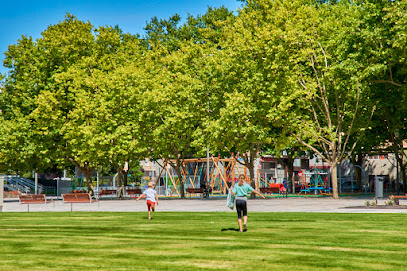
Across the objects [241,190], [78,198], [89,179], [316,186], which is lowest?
[78,198]

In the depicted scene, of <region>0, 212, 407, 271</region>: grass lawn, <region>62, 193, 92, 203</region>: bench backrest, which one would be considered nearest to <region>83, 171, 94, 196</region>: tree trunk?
<region>62, 193, 92, 203</region>: bench backrest

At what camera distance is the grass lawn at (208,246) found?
10360 mm

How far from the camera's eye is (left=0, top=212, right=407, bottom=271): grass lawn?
10.4m

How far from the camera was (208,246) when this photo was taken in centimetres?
1299

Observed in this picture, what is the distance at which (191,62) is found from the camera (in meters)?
48.9

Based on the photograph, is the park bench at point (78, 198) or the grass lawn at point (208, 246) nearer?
the grass lawn at point (208, 246)

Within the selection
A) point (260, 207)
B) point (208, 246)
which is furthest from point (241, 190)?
point (260, 207)

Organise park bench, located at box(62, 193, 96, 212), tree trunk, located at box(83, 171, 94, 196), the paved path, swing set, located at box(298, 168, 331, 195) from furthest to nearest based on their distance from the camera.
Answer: swing set, located at box(298, 168, 331, 195) → tree trunk, located at box(83, 171, 94, 196) → park bench, located at box(62, 193, 96, 212) → the paved path

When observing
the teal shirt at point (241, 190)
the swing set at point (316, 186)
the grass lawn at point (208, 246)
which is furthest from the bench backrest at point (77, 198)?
the swing set at point (316, 186)

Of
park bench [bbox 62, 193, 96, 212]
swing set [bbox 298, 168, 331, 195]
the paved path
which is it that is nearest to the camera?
the paved path

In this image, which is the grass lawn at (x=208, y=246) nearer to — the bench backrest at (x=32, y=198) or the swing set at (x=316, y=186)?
the bench backrest at (x=32, y=198)

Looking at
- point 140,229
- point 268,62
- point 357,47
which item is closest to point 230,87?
point 268,62

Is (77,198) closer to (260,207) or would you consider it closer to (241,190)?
(260,207)

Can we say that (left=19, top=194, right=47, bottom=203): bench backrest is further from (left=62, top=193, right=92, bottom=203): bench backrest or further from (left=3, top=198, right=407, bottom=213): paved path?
(left=62, top=193, right=92, bottom=203): bench backrest
